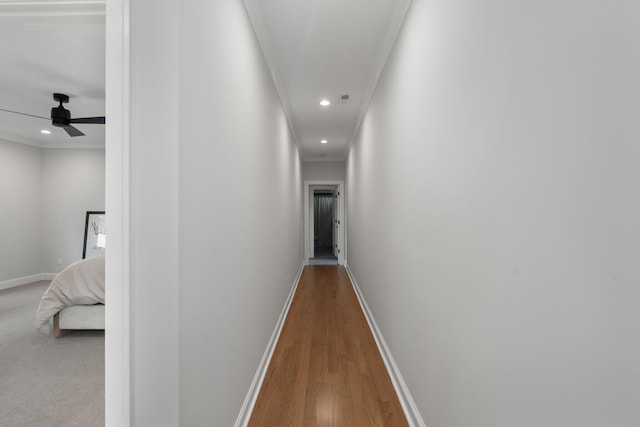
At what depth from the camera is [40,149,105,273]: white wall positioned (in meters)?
5.57

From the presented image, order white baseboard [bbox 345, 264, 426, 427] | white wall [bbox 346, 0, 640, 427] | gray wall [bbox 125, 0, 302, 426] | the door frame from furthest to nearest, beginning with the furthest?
the door frame < white baseboard [bbox 345, 264, 426, 427] < gray wall [bbox 125, 0, 302, 426] < white wall [bbox 346, 0, 640, 427]

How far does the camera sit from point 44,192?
5.56m

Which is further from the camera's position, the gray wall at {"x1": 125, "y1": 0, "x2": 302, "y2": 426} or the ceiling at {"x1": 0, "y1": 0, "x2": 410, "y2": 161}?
the ceiling at {"x1": 0, "y1": 0, "x2": 410, "y2": 161}

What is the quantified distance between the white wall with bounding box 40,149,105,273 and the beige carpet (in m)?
2.61

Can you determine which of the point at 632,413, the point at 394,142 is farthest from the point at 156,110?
the point at 394,142

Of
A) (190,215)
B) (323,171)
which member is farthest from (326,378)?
(323,171)

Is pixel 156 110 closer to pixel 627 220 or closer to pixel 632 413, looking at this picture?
pixel 627 220

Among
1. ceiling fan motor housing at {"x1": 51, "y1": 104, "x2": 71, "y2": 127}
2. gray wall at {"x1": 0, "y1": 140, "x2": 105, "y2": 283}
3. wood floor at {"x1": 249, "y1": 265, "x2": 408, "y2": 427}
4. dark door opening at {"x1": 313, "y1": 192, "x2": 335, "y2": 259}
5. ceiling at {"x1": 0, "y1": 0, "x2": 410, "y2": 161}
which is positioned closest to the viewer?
wood floor at {"x1": 249, "y1": 265, "x2": 408, "y2": 427}

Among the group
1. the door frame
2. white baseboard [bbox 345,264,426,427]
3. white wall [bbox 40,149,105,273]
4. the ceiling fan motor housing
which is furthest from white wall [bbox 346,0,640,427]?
white wall [bbox 40,149,105,273]

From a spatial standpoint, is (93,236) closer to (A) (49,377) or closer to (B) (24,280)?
(B) (24,280)

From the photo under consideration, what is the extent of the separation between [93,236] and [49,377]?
3.97 metres

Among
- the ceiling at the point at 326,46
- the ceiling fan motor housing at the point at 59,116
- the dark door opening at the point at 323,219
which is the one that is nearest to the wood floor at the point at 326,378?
the ceiling at the point at 326,46

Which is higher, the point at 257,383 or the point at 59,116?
the point at 59,116

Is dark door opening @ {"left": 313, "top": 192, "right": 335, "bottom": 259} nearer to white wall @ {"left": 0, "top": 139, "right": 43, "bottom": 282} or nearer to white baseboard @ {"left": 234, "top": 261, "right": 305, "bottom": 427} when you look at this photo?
white wall @ {"left": 0, "top": 139, "right": 43, "bottom": 282}
